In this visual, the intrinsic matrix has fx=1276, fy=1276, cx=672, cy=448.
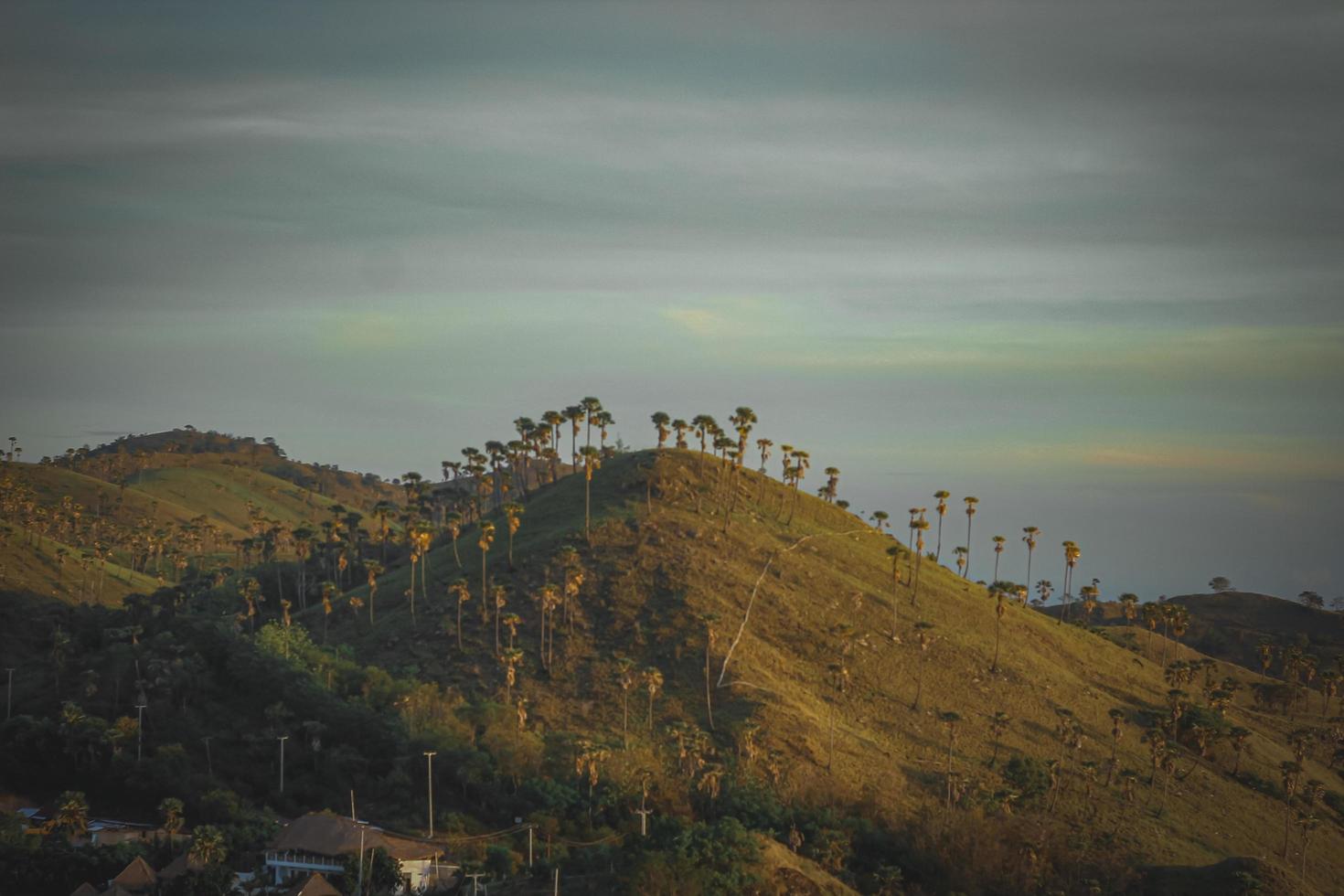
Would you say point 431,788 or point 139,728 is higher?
point 431,788

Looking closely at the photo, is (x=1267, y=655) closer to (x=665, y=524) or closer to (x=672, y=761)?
(x=665, y=524)

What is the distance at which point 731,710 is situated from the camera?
4419 inches

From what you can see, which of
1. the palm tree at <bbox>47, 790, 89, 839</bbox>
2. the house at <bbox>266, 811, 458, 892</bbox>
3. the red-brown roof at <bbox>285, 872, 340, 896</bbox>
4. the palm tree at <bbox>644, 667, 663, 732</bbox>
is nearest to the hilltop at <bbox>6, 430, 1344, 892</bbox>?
the palm tree at <bbox>644, 667, 663, 732</bbox>

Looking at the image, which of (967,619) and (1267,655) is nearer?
(967,619)

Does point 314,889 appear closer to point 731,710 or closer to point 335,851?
point 335,851

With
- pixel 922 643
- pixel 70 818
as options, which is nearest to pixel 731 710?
pixel 922 643

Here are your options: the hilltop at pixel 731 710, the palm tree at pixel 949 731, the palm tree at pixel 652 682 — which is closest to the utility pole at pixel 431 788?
the hilltop at pixel 731 710

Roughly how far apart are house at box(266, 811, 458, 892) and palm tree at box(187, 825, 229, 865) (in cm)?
306

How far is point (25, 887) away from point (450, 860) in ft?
86.6

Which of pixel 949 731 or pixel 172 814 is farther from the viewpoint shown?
pixel 949 731

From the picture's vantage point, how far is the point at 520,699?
359ft

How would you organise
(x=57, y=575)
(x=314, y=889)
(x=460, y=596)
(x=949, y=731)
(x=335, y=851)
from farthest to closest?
1. (x=57, y=575)
2. (x=460, y=596)
3. (x=949, y=731)
4. (x=335, y=851)
5. (x=314, y=889)

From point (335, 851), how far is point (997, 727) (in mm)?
65107

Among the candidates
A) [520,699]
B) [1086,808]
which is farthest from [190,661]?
[1086,808]
